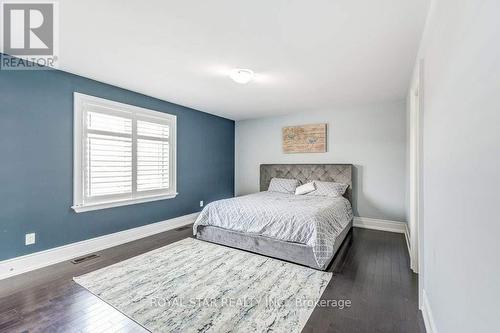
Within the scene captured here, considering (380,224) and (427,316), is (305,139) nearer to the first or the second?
(380,224)

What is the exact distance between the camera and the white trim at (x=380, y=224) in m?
4.18

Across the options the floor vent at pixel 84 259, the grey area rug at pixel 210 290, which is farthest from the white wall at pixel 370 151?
the floor vent at pixel 84 259

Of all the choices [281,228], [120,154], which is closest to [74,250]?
[120,154]

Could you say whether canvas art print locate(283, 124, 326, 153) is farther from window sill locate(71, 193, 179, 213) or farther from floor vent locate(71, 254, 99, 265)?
floor vent locate(71, 254, 99, 265)

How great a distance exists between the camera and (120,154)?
3.66 m

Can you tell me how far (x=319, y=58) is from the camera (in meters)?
2.63

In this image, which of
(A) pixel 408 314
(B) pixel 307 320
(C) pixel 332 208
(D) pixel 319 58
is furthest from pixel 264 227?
(D) pixel 319 58

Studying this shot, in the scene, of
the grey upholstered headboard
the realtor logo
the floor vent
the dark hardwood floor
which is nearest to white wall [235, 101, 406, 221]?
the grey upholstered headboard

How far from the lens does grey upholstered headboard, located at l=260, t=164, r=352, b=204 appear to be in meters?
4.60

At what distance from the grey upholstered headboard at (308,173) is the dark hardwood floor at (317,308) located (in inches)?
68.2

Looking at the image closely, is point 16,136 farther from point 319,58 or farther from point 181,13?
point 319,58

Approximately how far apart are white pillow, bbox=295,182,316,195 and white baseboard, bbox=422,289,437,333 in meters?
2.73

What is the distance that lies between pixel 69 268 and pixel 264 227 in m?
2.41

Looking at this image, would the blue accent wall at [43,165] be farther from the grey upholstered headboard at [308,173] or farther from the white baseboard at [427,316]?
the white baseboard at [427,316]
